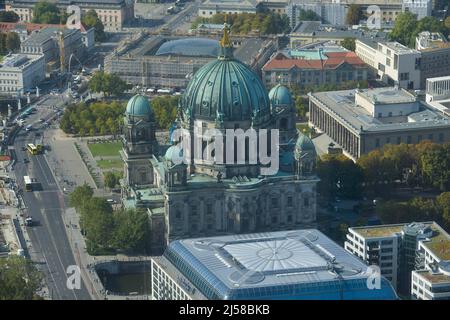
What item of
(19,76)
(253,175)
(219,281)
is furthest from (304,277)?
(19,76)

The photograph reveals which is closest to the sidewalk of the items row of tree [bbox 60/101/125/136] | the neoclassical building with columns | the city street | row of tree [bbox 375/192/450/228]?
the city street

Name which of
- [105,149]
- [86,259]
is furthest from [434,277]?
[105,149]

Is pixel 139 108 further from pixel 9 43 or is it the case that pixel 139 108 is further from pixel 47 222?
pixel 9 43

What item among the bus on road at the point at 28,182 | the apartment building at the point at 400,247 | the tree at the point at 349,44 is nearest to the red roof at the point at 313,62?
the tree at the point at 349,44

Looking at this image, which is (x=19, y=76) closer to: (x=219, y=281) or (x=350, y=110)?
(x=350, y=110)

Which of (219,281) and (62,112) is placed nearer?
(219,281)

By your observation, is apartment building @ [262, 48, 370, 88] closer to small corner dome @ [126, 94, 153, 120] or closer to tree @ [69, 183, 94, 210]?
small corner dome @ [126, 94, 153, 120]
